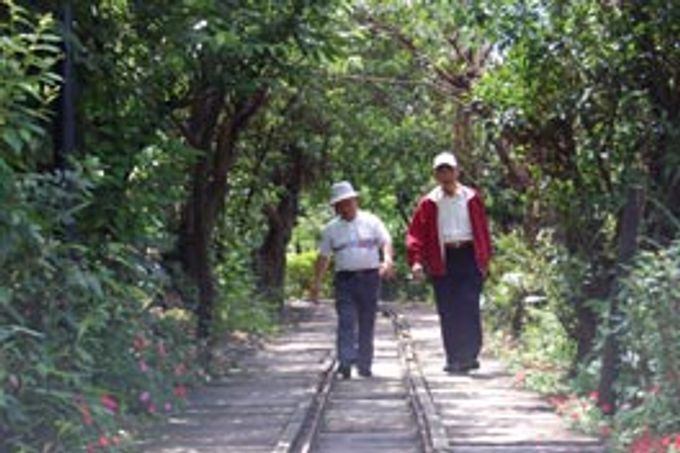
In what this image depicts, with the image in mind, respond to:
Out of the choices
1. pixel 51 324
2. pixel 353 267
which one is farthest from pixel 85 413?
pixel 353 267

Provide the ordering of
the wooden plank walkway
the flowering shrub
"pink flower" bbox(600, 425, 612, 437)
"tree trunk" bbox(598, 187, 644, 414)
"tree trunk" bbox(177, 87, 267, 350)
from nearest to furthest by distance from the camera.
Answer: the flowering shrub
"pink flower" bbox(600, 425, 612, 437)
the wooden plank walkway
"tree trunk" bbox(598, 187, 644, 414)
"tree trunk" bbox(177, 87, 267, 350)

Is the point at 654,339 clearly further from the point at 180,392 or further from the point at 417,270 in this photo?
the point at 417,270

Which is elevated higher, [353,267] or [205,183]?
[205,183]

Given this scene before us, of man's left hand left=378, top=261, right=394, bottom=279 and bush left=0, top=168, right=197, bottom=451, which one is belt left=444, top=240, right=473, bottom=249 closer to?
man's left hand left=378, top=261, right=394, bottom=279

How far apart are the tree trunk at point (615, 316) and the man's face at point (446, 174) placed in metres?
3.16

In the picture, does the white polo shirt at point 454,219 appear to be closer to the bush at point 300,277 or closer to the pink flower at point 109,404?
the pink flower at point 109,404

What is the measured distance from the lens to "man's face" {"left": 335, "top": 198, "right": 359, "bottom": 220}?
13.3 meters

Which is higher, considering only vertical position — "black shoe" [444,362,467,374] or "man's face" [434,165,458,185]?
"man's face" [434,165,458,185]

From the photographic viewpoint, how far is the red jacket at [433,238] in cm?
1326

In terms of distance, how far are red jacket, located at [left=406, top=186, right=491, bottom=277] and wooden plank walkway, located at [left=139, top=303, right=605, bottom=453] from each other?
3.52 ft

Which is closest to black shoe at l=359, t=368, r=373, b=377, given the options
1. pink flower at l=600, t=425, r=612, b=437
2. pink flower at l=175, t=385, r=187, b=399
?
pink flower at l=175, t=385, r=187, b=399

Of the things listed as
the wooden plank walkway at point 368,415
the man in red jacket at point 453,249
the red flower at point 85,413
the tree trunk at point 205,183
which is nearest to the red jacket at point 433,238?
the man in red jacket at point 453,249

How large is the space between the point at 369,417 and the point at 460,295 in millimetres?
2846

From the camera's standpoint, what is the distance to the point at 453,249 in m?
13.4
